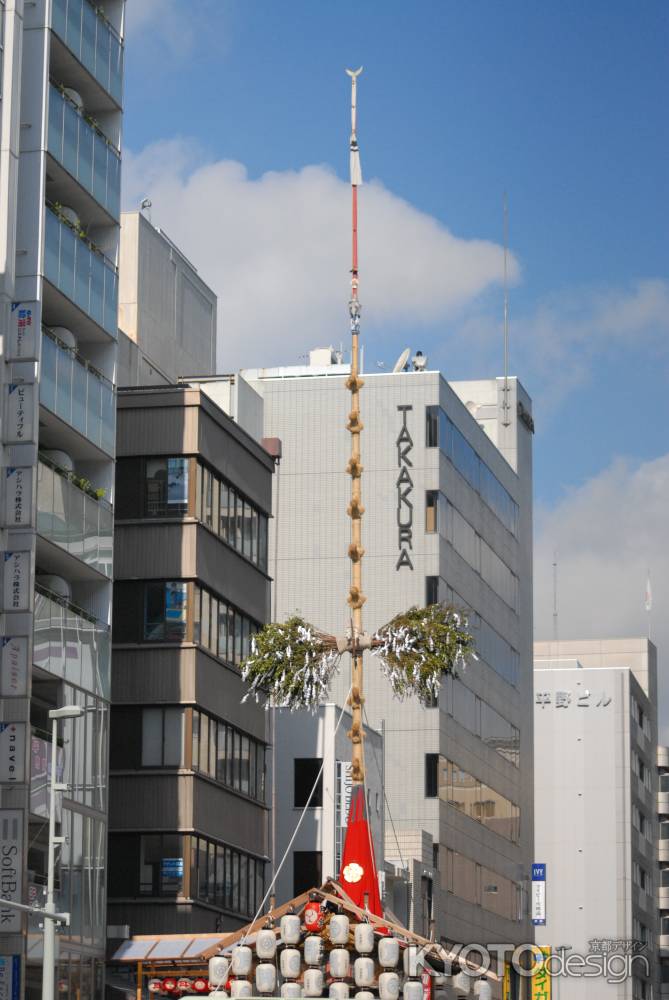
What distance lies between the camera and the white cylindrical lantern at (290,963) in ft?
123

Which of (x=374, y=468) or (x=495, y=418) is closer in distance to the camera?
(x=374, y=468)

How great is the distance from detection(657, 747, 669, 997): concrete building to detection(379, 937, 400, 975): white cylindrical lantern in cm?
15000

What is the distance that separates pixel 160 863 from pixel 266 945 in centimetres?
2783

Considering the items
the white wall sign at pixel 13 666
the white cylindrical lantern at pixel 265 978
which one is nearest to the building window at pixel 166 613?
the white wall sign at pixel 13 666

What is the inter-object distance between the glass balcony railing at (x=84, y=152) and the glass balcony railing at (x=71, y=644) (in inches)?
467

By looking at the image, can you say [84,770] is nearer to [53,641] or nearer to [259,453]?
[53,641]

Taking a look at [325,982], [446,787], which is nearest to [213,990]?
[325,982]

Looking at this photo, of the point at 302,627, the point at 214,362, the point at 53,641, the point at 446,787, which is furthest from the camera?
the point at 446,787

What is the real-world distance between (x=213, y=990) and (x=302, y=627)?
11723 mm

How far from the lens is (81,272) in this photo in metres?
59.4

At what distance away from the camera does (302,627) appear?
4762 centimetres

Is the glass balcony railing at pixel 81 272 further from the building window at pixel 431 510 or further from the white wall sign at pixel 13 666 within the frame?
the building window at pixel 431 510

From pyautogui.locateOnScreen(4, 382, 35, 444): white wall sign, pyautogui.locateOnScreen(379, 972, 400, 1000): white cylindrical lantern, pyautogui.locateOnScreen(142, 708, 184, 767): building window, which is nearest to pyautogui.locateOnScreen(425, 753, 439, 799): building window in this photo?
pyautogui.locateOnScreen(142, 708, 184, 767): building window

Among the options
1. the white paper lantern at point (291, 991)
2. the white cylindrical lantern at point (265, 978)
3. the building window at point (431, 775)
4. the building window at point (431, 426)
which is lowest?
the white paper lantern at point (291, 991)
